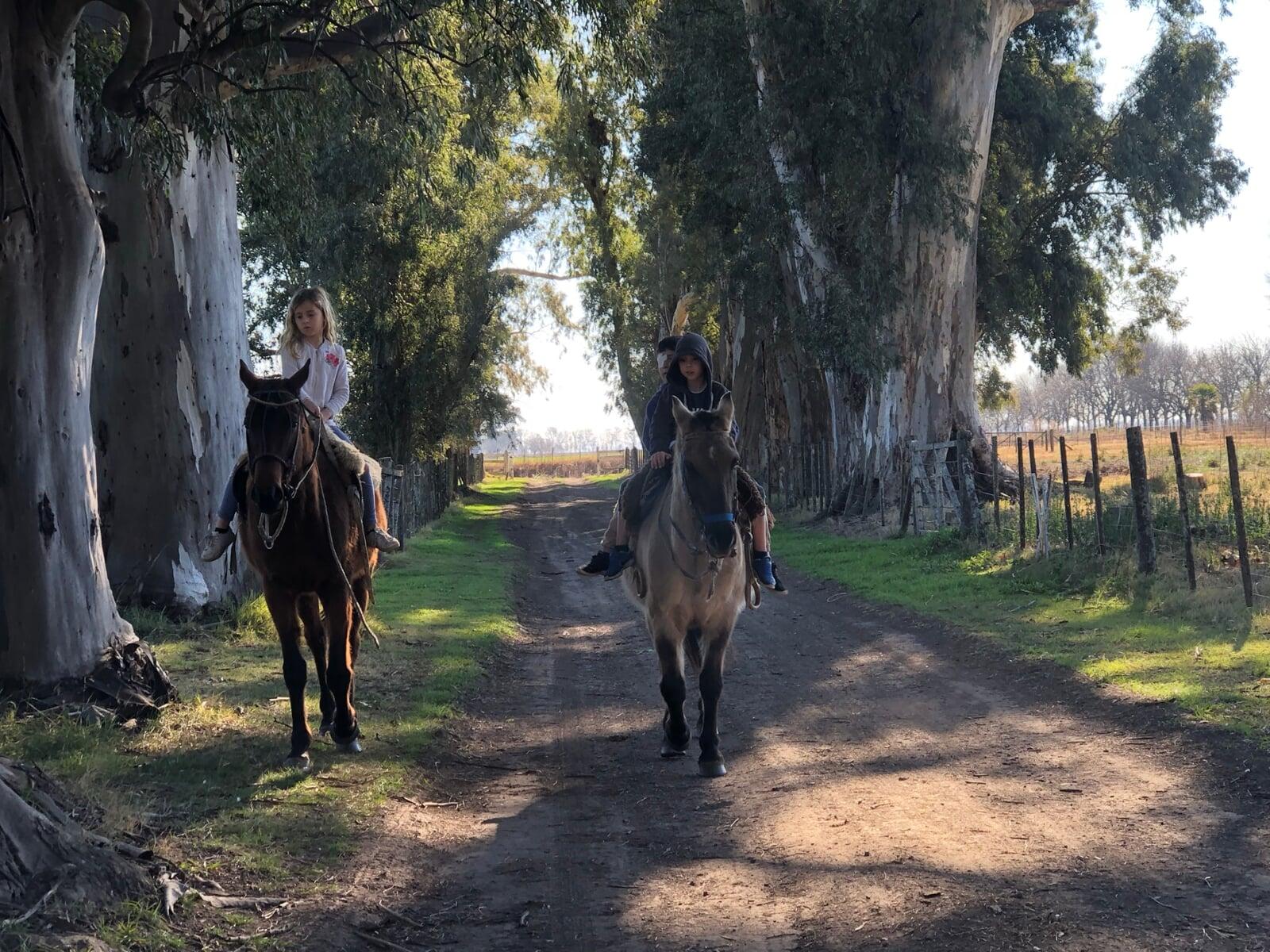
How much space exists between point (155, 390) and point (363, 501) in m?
4.59

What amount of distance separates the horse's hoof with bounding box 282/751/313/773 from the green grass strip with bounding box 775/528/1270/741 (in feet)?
18.8

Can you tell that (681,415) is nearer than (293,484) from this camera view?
No

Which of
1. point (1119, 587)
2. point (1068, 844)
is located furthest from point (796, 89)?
point (1068, 844)

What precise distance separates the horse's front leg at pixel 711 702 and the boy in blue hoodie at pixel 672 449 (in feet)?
2.63

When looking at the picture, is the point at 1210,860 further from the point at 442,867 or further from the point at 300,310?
the point at 300,310

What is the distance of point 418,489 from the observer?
3139cm

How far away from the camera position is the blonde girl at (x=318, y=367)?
8484mm

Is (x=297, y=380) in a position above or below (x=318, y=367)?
below

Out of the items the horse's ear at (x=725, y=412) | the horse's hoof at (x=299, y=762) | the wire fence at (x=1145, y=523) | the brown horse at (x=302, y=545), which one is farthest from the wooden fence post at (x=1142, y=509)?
the horse's hoof at (x=299, y=762)

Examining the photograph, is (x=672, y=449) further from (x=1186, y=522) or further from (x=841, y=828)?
(x=1186, y=522)

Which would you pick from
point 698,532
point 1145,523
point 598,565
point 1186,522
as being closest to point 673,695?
point 698,532

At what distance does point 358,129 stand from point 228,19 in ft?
20.2

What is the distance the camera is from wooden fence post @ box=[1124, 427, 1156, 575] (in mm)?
13578

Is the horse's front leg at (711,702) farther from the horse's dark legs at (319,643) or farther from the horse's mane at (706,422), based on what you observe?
the horse's dark legs at (319,643)
